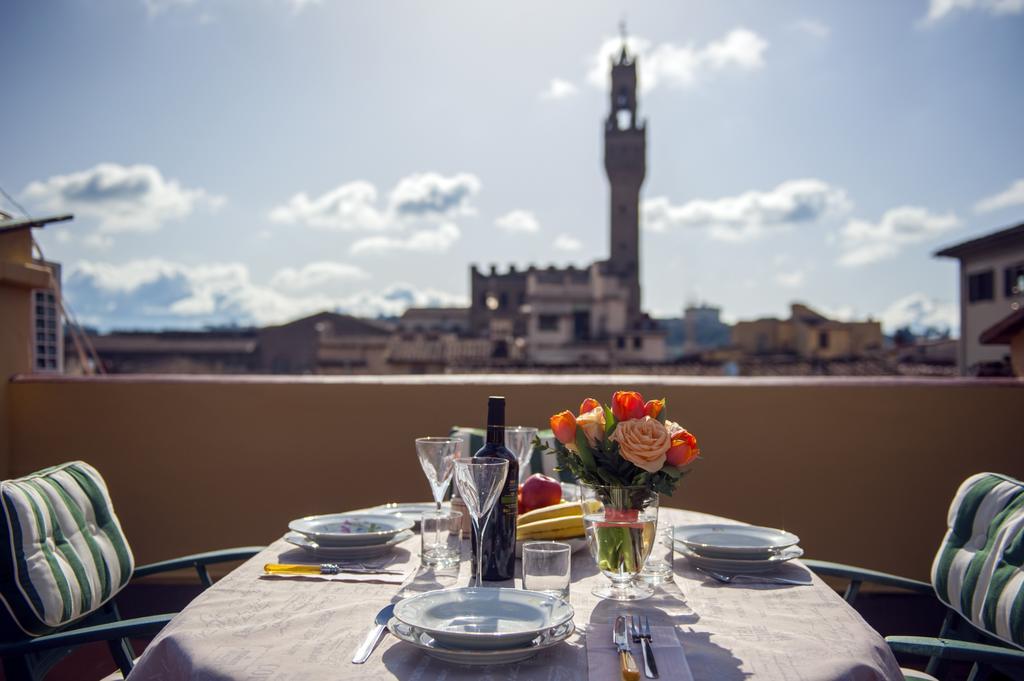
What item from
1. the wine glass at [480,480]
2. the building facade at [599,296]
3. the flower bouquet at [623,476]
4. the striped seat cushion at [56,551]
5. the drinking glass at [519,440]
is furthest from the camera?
the building facade at [599,296]

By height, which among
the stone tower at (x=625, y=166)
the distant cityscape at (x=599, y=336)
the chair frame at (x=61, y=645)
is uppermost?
the stone tower at (x=625, y=166)

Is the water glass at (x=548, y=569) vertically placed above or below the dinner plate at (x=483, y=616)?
above

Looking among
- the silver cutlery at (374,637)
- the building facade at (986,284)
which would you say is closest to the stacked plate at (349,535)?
the silver cutlery at (374,637)

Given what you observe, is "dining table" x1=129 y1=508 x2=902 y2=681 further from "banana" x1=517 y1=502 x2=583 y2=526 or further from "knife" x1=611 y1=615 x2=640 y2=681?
"banana" x1=517 y1=502 x2=583 y2=526

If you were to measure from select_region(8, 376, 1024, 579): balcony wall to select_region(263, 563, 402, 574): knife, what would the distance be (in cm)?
174

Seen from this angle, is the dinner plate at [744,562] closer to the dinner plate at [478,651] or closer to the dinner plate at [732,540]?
the dinner plate at [732,540]

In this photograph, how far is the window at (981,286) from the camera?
1778 centimetres

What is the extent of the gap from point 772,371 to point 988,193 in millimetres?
10017

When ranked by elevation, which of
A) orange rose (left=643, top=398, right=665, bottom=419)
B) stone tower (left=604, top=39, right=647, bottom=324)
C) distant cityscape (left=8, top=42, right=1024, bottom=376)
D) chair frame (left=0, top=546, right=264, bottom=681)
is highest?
stone tower (left=604, top=39, right=647, bottom=324)

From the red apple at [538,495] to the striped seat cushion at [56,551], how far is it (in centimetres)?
89

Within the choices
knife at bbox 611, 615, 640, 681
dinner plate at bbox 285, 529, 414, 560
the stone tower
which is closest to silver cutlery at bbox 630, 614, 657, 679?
knife at bbox 611, 615, 640, 681

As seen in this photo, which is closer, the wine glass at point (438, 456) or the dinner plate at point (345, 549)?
the wine glass at point (438, 456)

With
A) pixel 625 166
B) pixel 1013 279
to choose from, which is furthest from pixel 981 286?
pixel 625 166

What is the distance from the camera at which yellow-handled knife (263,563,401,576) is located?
1434 mm
